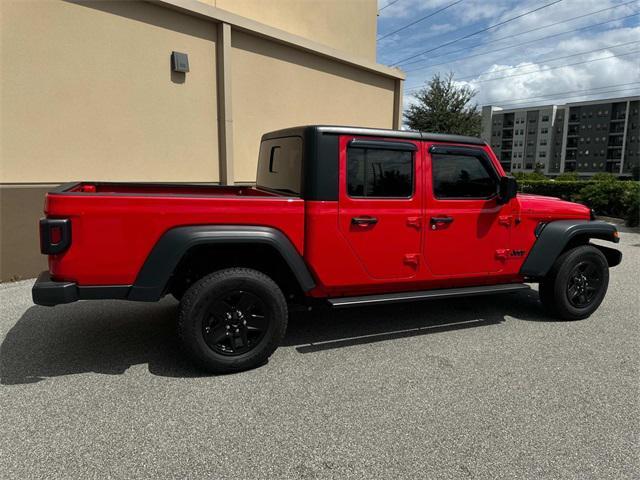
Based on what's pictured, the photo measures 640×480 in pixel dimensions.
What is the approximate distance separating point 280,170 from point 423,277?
1.66 meters

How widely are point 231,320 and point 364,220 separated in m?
1.34

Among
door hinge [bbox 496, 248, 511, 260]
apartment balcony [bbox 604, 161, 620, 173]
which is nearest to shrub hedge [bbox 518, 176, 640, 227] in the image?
door hinge [bbox 496, 248, 511, 260]

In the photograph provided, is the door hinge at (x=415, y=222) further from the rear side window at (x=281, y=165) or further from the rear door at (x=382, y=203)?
the rear side window at (x=281, y=165)

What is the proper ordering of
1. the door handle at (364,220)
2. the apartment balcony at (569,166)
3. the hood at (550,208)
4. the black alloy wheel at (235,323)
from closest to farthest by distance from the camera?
the black alloy wheel at (235,323) → the door handle at (364,220) → the hood at (550,208) → the apartment balcony at (569,166)

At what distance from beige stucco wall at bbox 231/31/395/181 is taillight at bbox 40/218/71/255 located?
209 inches

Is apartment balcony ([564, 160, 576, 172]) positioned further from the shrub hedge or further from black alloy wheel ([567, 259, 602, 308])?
black alloy wheel ([567, 259, 602, 308])

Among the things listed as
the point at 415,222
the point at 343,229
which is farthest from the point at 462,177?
the point at 343,229

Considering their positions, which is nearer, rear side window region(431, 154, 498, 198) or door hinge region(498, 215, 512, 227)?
rear side window region(431, 154, 498, 198)

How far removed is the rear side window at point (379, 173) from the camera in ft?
12.0

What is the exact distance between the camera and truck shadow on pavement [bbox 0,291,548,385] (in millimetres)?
3453

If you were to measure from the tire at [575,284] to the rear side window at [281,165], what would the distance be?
290 cm

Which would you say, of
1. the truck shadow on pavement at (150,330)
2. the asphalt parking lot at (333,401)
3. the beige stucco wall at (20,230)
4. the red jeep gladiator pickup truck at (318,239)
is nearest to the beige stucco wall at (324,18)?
the beige stucco wall at (20,230)

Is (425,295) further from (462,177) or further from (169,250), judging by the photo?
(169,250)

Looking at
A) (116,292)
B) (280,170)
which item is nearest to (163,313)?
(116,292)
